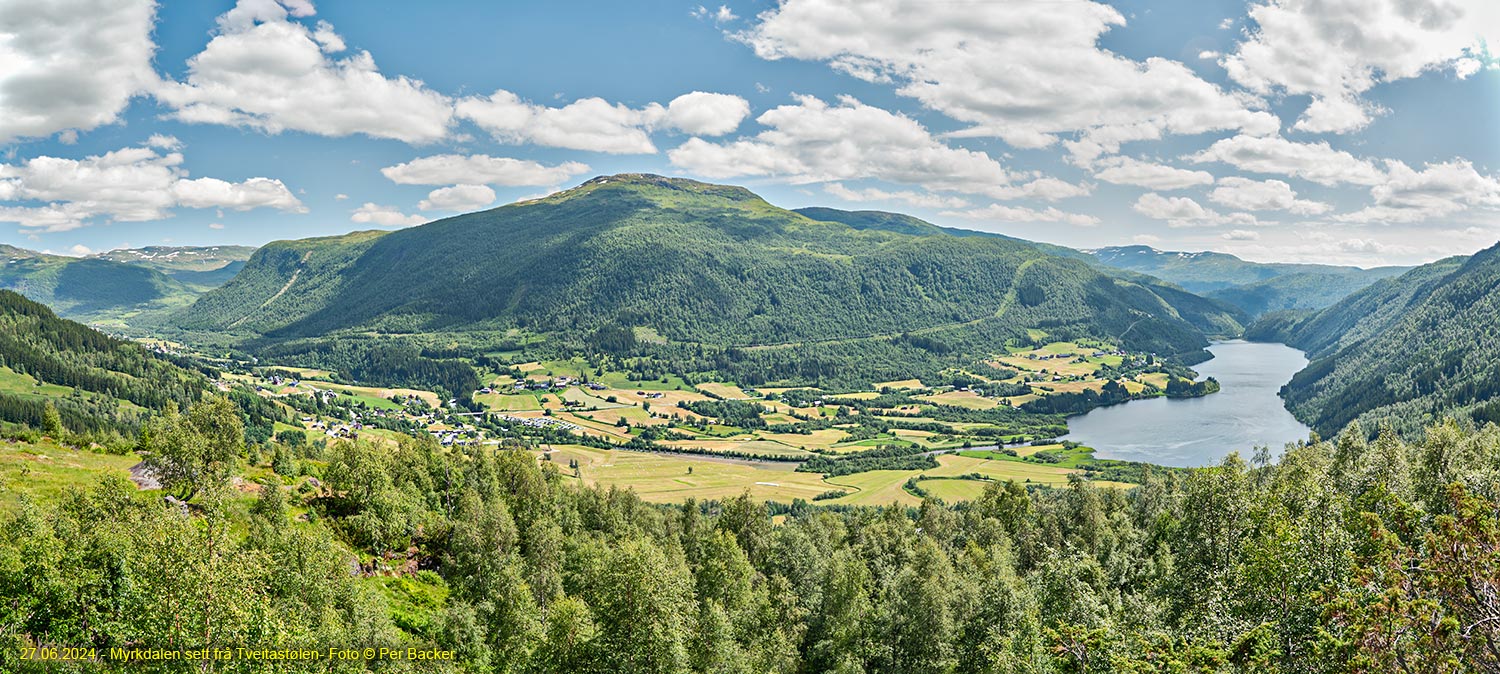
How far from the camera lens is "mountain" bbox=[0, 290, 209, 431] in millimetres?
127050

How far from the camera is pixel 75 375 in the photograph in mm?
152000

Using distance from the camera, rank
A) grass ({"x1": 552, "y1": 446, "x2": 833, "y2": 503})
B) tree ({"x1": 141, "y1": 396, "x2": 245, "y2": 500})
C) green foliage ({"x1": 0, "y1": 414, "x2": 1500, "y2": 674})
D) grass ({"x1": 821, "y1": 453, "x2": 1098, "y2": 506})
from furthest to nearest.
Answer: grass ({"x1": 552, "y1": 446, "x2": 833, "y2": 503}), grass ({"x1": 821, "y1": 453, "x2": 1098, "y2": 506}), tree ({"x1": 141, "y1": 396, "x2": 245, "y2": 500}), green foliage ({"x1": 0, "y1": 414, "x2": 1500, "y2": 674})

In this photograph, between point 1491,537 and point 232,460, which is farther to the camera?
point 232,460

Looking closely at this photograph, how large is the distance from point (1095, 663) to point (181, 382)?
8244 inches

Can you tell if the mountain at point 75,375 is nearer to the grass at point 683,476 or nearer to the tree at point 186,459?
the tree at point 186,459

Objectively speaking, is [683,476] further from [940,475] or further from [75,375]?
[75,375]

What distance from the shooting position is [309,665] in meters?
30.8

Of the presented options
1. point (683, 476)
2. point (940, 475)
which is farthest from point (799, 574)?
point (940, 475)

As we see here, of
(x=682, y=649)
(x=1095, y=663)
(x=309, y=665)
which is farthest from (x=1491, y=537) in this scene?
(x=309, y=665)

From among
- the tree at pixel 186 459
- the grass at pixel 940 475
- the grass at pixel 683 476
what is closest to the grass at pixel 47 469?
the tree at pixel 186 459

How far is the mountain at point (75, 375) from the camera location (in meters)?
127

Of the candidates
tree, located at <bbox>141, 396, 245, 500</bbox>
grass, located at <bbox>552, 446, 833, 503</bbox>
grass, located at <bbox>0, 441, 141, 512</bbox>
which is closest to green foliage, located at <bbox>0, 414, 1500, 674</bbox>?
tree, located at <bbox>141, 396, 245, 500</bbox>

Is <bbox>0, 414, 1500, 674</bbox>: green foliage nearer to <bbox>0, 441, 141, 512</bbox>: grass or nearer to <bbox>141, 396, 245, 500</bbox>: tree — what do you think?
<bbox>141, 396, 245, 500</bbox>: tree

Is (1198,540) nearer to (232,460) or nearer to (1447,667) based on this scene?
(1447,667)
